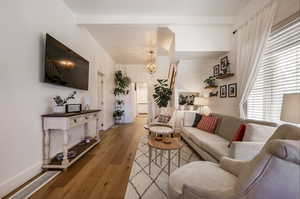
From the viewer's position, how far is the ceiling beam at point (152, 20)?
3045 millimetres

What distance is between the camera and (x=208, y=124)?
10.3 feet

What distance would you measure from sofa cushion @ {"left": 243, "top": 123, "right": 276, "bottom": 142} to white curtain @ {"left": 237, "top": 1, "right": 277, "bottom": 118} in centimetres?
90

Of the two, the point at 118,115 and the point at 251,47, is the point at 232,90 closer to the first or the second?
the point at 251,47

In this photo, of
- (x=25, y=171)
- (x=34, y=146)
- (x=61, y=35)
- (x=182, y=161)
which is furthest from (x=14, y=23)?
(x=182, y=161)

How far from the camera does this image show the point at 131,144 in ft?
11.6

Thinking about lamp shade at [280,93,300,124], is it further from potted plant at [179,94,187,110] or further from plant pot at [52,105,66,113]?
potted plant at [179,94,187,110]

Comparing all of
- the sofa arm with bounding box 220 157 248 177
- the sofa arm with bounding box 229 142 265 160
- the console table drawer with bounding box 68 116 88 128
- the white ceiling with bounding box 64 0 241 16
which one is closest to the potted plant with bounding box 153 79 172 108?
the white ceiling with bounding box 64 0 241 16

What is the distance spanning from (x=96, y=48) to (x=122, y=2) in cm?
203

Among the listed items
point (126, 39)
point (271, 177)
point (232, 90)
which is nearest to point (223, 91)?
point (232, 90)

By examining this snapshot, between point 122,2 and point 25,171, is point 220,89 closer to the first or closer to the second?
point 122,2

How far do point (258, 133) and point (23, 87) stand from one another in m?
3.18

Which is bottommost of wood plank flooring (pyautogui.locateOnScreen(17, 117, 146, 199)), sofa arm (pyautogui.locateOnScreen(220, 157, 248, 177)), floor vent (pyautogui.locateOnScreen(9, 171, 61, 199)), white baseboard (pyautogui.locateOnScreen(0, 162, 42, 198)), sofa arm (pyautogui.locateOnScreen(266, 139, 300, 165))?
wood plank flooring (pyautogui.locateOnScreen(17, 117, 146, 199))

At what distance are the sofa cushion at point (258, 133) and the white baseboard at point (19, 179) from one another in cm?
302

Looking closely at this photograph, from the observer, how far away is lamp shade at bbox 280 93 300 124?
124cm
